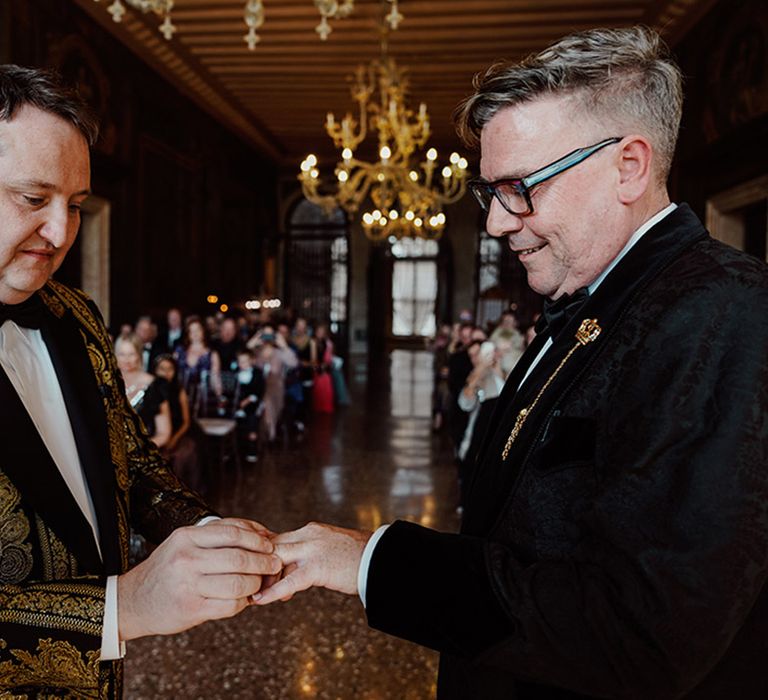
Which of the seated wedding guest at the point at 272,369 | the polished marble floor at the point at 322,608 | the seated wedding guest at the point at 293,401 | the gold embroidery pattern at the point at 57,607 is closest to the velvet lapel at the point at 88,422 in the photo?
the gold embroidery pattern at the point at 57,607

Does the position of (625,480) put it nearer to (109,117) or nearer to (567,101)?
(567,101)

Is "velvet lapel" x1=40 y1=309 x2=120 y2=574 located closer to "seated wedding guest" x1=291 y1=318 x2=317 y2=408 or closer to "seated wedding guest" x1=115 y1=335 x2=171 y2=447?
"seated wedding guest" x1=115 y1=335 x2=171 y2=447

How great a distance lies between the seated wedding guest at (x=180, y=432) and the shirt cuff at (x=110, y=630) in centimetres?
463

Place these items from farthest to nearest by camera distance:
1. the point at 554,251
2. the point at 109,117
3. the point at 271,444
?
the point at 109,117 < the point at 271,444 < the point at 554,251

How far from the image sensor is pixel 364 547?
1.24m

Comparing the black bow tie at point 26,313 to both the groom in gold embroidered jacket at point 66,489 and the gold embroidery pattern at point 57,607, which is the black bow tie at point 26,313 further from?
the gold embroidery pattern at point 57,607

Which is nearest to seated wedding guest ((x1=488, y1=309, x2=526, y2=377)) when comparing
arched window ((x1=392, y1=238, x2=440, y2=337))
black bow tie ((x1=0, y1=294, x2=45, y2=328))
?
black bow tie ((x1=0, y1=294, x2=45, y2=328))

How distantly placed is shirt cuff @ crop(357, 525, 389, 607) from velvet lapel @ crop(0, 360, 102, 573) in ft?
2.01

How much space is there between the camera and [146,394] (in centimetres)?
541

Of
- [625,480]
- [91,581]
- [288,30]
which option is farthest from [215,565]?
[288,30]

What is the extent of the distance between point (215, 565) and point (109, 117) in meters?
9.67

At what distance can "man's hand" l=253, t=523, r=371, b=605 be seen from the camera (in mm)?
1230

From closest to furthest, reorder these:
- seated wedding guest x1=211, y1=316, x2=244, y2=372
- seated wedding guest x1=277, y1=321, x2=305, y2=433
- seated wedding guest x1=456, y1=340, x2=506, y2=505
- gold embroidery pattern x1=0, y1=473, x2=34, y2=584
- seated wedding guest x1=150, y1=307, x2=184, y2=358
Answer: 1. gold embroidery pattern x1=0, y1=473, x2=34, y2=584
2. seated wedding guest x1=456, y1=340, x2=506, y2=505
3. seated wedding guest x1=211, y1=316, x2=244, y2=372
4. seated wedding guest x1=277, y1=321, x2=305, y2=433
5. seated wedding guest x1=150, y1=307, x2=184, y2=358

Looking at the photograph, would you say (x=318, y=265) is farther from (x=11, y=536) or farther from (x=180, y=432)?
(x=11, y=536)
